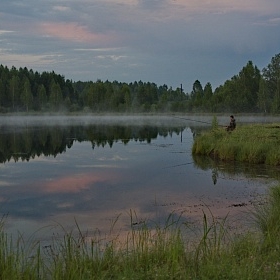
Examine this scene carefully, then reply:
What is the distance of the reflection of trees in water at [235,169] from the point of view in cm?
1662

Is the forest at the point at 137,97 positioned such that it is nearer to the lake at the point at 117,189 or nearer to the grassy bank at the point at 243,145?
the grassy bank at the point at 243,145

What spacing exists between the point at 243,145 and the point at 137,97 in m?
91.5

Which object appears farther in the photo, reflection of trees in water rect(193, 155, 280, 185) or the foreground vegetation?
reflection of trees in water rect(193, 155, 280, 185)

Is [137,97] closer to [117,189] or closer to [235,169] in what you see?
[235,169]

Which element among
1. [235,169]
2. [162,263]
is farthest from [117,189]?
[162,263]

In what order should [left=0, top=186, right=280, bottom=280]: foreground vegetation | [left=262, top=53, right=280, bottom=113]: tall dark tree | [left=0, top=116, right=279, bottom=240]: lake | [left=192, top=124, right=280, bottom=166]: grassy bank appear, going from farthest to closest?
[left=262, top=53, right=280, bottom=113]: tall dark tree, [left=192, top=124, right=280, bottom=166]: grassy bank, [left=0, top=116, right=279, bottom=240]: lake, [left=0, top=186, right=280, bottom=280]: foreground vegetation

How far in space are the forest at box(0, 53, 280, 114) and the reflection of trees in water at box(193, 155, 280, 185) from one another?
50.2 m

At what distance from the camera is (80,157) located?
77.7ft

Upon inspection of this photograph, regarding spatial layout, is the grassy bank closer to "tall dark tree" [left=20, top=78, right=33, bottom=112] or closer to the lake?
the lake

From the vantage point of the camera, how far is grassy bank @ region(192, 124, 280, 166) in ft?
63.6

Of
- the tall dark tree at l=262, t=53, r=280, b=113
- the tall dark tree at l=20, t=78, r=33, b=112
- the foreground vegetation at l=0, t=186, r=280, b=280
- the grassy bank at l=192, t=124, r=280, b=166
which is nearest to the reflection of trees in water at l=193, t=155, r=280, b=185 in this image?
the grassy bank at l=192, t=124, r=280, b=166

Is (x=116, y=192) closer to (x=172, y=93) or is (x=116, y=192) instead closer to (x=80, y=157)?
(x=80, y=157)

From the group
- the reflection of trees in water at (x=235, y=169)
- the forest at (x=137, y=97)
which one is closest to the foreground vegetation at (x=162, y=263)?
the reflection of trees in water at (x=235, y=169)

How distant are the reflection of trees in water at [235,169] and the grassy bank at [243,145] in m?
0.49
